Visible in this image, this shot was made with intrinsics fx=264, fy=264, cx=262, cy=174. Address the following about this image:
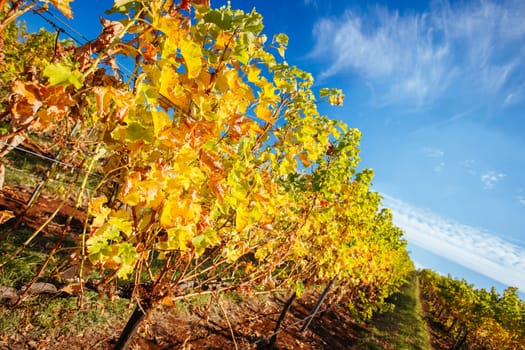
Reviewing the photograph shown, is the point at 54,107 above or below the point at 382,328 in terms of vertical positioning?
above

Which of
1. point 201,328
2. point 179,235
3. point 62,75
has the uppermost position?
point 62,75

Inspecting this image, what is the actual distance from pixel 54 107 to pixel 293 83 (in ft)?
4.63

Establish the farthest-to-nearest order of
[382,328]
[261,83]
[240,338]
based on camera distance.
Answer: [382,328] → [240,338] → [261,83]

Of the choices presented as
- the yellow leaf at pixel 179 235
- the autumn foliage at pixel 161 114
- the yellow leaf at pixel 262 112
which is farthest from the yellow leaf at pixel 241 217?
the yellow leaf at pixel 262 112

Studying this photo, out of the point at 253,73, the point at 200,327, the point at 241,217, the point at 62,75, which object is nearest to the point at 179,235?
the point at 241,217

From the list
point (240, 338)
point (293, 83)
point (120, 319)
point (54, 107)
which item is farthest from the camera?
point (240, 338)

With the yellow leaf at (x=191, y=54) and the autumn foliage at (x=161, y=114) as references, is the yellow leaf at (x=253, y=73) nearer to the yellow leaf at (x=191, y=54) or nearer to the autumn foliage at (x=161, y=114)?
the autumn foliage at (x=161, y=114)

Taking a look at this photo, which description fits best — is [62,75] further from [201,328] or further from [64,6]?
[201,328]

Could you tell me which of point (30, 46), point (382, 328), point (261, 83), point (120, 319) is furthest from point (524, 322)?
point (30, 46)

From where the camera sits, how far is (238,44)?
3.41ft

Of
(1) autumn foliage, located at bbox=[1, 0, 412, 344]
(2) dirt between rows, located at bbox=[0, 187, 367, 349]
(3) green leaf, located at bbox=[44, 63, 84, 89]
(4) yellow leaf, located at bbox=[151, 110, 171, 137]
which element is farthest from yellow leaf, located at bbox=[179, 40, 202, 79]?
(2) dirt between rows, located at bbox=[0, 187, 367, 349]

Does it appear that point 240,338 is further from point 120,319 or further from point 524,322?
point 524,322

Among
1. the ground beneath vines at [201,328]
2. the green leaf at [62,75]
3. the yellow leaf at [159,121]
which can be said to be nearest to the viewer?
the green leaf at [62,75]

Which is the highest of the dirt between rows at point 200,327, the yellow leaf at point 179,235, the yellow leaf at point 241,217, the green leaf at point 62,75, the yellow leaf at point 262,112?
the yellow leaf at point 262,112
